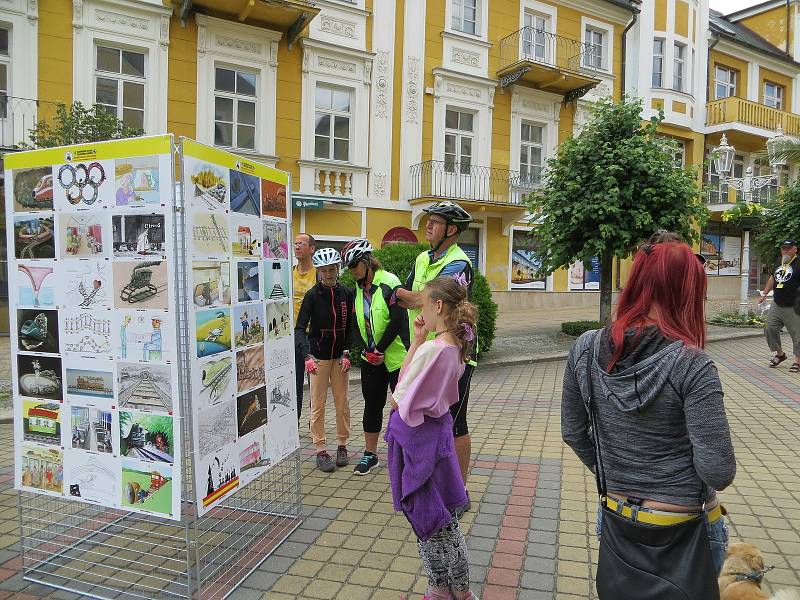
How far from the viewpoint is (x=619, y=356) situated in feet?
5.62

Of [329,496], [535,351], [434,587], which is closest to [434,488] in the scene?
[434,587]

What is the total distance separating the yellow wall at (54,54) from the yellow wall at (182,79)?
198cm

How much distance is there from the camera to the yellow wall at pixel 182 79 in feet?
43.1

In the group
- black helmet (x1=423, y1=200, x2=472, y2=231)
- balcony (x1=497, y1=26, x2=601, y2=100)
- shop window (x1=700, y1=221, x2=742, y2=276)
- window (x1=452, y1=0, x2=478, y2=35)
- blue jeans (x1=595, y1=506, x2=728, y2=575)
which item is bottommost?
blue jeans (x1=595, y1=506, x2=728, y2=575)

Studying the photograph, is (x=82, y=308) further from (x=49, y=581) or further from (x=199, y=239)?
(x=49, y=581)

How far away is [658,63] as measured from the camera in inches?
859

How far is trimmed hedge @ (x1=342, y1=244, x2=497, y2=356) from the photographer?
8406 millimetres

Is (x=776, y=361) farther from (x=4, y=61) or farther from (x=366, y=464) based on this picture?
(x=4, y=61)

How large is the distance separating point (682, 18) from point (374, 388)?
924 inches

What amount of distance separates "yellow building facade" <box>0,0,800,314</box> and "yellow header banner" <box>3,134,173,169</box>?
10.5 m

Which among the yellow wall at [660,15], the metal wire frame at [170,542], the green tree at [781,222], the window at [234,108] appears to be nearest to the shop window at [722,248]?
the green tree at [781,222]

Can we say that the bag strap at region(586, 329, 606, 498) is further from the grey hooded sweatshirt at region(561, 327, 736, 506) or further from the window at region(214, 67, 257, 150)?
the window at region(214, 67, 257, 150)

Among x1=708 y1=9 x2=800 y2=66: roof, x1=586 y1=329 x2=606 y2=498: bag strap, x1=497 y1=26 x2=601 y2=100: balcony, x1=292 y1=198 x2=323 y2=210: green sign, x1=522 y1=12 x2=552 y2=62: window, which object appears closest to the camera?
x1=586 y1=329 x2=606 y2=498: bag strap

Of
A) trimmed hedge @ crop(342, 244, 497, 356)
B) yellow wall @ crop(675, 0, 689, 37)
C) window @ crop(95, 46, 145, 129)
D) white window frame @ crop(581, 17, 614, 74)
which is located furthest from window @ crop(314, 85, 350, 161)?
yellow wall @ crop(675, 0, 689, 37)
